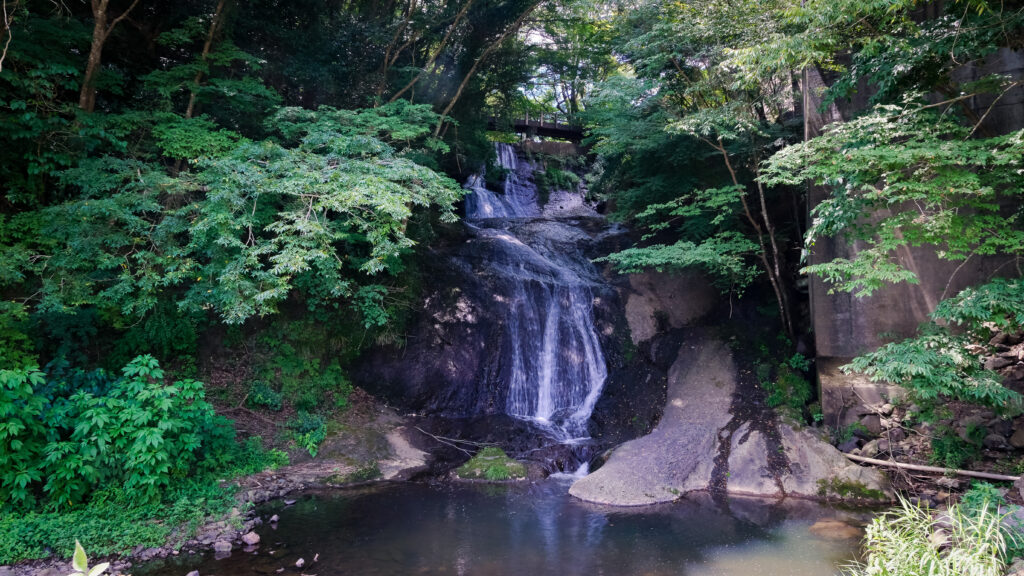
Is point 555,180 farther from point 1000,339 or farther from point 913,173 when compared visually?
point 913,173

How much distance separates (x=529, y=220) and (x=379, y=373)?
834 cm

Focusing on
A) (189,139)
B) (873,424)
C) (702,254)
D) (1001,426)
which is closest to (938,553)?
(1001,426)

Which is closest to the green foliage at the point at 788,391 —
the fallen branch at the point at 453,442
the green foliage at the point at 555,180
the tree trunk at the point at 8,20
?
the fallen branch at the point at 453,442

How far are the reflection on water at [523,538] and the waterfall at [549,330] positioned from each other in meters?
2.95

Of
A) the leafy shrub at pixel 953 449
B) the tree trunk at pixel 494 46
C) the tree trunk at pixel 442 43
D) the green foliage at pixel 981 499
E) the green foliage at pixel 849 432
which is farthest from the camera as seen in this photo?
the tree trunk at pixel 494 46

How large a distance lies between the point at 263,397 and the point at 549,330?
20.5 ft

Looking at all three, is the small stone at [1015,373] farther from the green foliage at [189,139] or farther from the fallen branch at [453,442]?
the green foliage at [189,139]

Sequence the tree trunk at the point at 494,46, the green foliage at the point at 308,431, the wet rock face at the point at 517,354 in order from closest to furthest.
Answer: the green foliage at the point at 308,431 → the wet rock face at the point at 517,354 → the tree trunk at the point at 494,46

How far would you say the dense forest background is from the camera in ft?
20.5

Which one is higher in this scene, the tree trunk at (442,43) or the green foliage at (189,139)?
the tree trunk at (442,43)

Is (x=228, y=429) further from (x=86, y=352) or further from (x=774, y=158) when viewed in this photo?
(x=774, y=158)

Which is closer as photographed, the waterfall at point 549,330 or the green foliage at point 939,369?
the green foliage at point 939,369

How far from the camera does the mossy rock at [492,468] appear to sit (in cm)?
912

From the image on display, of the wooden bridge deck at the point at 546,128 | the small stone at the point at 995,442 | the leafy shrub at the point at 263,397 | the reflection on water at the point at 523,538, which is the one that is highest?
the wooden bridge deck at the point at 546,128
